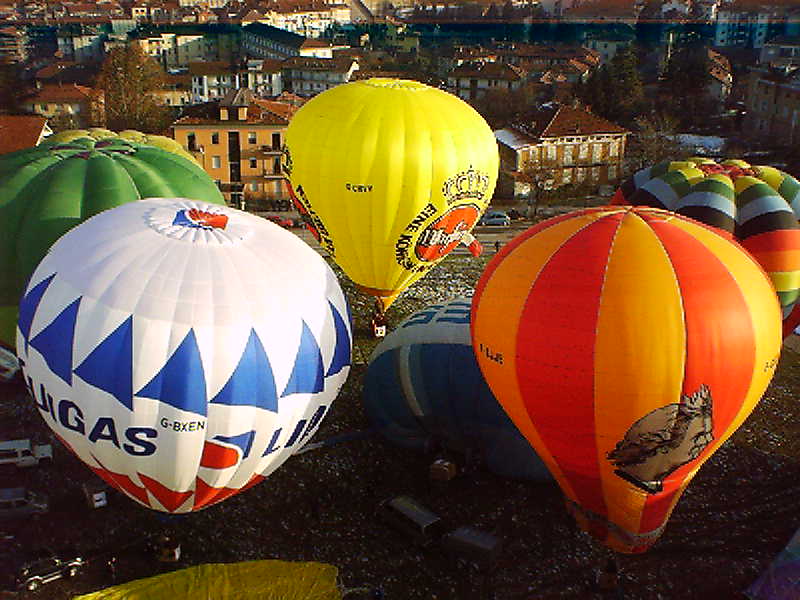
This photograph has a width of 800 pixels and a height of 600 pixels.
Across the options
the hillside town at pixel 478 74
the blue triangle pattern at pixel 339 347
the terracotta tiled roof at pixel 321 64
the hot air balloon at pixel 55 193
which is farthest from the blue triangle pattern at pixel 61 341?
the terracotta tiled roof at pixel 321 64

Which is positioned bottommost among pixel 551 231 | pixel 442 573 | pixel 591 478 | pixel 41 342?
pixel 442 573

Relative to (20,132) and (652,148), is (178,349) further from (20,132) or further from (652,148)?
(652,148)

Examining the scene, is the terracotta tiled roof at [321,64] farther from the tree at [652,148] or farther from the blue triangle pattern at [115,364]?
the blue triangle pattern at [115,364]

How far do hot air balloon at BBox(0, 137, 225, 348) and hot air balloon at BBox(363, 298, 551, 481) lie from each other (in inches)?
224

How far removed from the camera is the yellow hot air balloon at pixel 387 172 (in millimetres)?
21125

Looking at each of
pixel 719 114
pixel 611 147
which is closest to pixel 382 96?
pixel 611 147

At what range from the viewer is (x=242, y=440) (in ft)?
44.4

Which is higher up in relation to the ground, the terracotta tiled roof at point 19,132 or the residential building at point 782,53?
the residential building at point 782,53

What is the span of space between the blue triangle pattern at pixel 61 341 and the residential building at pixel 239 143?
2996 cm

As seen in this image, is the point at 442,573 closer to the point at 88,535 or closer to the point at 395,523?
the point at 395,523

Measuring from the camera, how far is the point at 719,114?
63281mm

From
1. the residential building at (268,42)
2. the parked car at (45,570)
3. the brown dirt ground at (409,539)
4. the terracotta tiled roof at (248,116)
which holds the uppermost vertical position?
the residential building at (268,42)

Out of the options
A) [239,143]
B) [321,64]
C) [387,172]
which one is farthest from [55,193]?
[321,64]

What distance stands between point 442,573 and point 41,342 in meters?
8.26
